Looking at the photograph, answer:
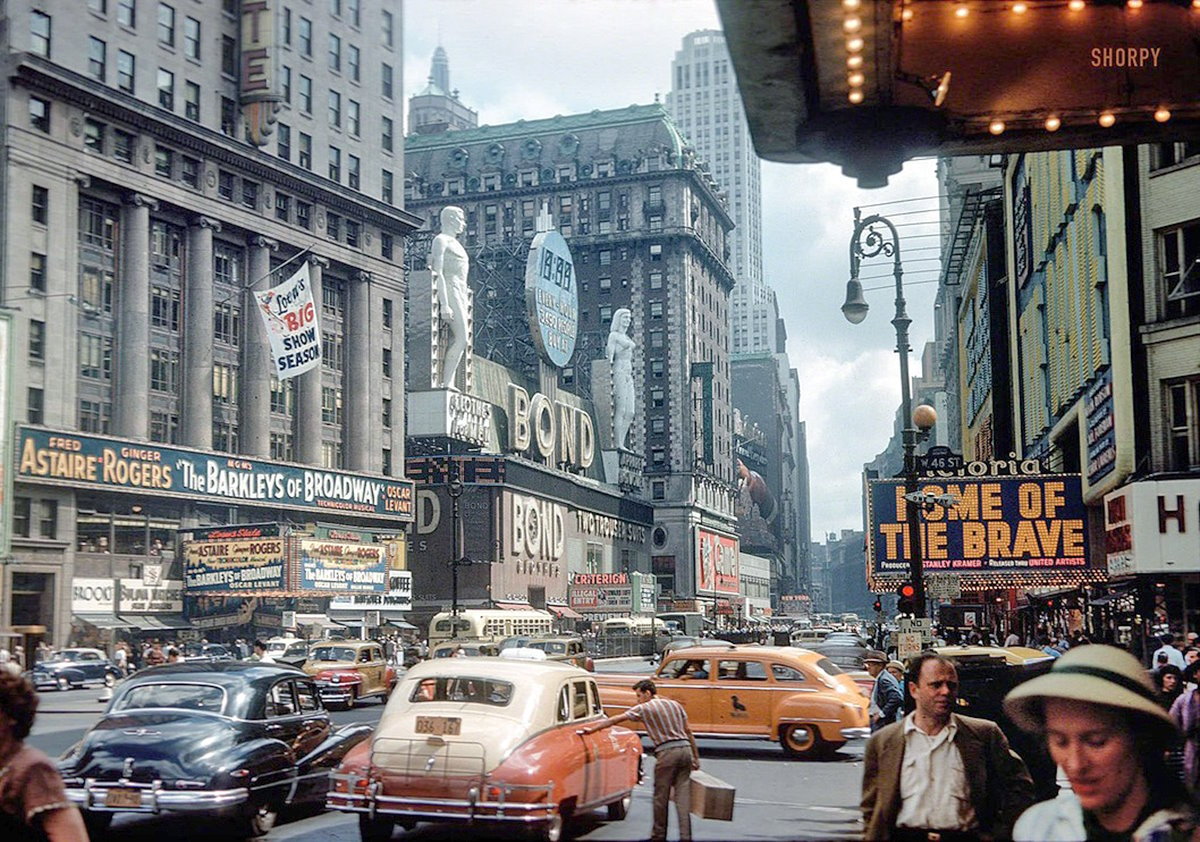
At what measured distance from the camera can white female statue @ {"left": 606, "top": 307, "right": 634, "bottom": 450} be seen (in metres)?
133

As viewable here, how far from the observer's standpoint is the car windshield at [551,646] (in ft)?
128

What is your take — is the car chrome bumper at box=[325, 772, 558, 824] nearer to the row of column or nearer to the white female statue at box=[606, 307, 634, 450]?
the row of column

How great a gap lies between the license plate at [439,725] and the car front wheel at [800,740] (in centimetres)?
1181

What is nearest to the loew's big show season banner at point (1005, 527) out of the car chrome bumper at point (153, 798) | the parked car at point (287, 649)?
the parked car at point (287, 649)

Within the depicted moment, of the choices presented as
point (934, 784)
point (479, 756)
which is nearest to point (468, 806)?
point (479, 756)

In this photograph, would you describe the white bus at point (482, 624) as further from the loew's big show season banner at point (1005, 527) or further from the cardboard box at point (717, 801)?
the cardboard box at point (717, 801)

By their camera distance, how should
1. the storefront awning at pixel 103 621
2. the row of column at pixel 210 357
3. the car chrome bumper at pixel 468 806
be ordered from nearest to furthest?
the car chrome bumper at pixel 468 806 → the storefront awning at pixel 103 621 → the row of column at pixel 210 357

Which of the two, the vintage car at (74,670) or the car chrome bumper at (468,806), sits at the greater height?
the car chrome bumper at (468,806)

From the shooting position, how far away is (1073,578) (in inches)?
1471

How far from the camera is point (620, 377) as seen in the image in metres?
133

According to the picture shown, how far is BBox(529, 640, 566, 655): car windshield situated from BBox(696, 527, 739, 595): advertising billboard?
10564 cm

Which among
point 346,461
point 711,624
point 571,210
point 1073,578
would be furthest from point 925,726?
point 571,210

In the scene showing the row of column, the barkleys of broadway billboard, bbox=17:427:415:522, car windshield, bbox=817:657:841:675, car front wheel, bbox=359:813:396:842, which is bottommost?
car front wheel, bbox=359:813:396:842

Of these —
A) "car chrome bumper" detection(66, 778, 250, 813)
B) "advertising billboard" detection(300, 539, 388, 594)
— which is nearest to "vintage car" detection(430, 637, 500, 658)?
"advertising billboard" detection(300, 539, 388, 594)
